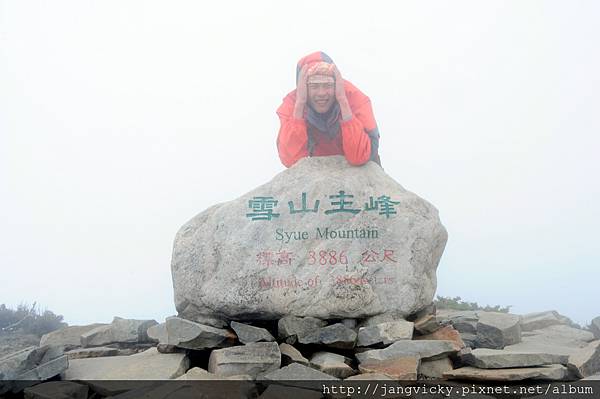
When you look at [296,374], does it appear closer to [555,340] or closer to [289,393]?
[289,393]

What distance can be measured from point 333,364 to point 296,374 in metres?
0.62

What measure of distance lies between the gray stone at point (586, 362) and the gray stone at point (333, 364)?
2.53 metres

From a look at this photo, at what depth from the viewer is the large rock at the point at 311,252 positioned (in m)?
7.72

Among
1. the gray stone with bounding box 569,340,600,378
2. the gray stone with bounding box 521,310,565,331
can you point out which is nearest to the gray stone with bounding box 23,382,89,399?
the gray stone with bounding box 569,340,600,378

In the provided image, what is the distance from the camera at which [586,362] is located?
6082 mm

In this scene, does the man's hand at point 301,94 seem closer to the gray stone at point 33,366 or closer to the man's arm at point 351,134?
the man's arm at point 351,134

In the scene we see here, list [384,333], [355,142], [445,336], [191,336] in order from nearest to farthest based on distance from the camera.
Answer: [191,336], [384,333], [445,336], [355,142]

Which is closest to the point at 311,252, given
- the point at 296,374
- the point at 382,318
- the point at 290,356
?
the point at 382,318

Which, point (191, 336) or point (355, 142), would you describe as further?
point (355, 142)

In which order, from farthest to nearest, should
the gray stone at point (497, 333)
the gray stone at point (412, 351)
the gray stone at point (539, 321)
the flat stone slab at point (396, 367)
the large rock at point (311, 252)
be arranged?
the gray stone at point (539, 321), the gray stone at point (497, 333), the large rock at point (311, 252), the gray stone at point (412, 351), the flat stone slab at point (396, 367)

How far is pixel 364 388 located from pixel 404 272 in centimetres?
260

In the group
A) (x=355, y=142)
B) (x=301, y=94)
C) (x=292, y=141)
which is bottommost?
(x=355, y=142)

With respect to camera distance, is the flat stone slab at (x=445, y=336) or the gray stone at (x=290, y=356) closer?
the gray stone at (x=290, y=356)

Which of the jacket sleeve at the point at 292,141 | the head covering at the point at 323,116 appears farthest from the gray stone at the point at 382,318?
the head covering at the point at 323,116
